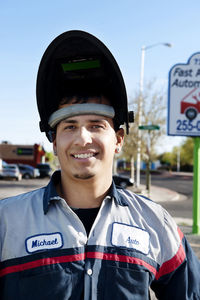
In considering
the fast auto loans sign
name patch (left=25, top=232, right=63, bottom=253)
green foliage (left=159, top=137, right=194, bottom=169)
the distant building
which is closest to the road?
the fast auto loans sign

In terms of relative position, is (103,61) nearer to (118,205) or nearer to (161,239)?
(118,205)

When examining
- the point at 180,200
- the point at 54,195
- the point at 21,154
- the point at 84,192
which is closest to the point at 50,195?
the point at 54,195

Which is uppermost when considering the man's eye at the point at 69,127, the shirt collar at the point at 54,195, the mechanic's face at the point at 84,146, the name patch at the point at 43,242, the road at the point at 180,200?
the man's eye at the point at 69,127

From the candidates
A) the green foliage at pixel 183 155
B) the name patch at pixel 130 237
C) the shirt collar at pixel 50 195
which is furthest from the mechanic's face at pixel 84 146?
the green foliage at pixel 183 155

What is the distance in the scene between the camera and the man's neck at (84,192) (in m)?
1.78

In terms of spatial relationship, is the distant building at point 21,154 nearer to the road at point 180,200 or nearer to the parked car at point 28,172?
the parked car at point 28,172

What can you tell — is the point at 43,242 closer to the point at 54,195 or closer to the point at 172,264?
the point at 54,195

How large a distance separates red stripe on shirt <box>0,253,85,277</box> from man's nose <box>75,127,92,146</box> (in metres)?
0.52

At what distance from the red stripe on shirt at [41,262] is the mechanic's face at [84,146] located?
0.37m

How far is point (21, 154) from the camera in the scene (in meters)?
54.8

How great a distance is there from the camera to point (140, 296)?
163cm

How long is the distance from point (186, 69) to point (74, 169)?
7.71 m

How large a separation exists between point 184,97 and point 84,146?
24.9 ft

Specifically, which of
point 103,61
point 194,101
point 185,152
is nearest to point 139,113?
point 194,101
